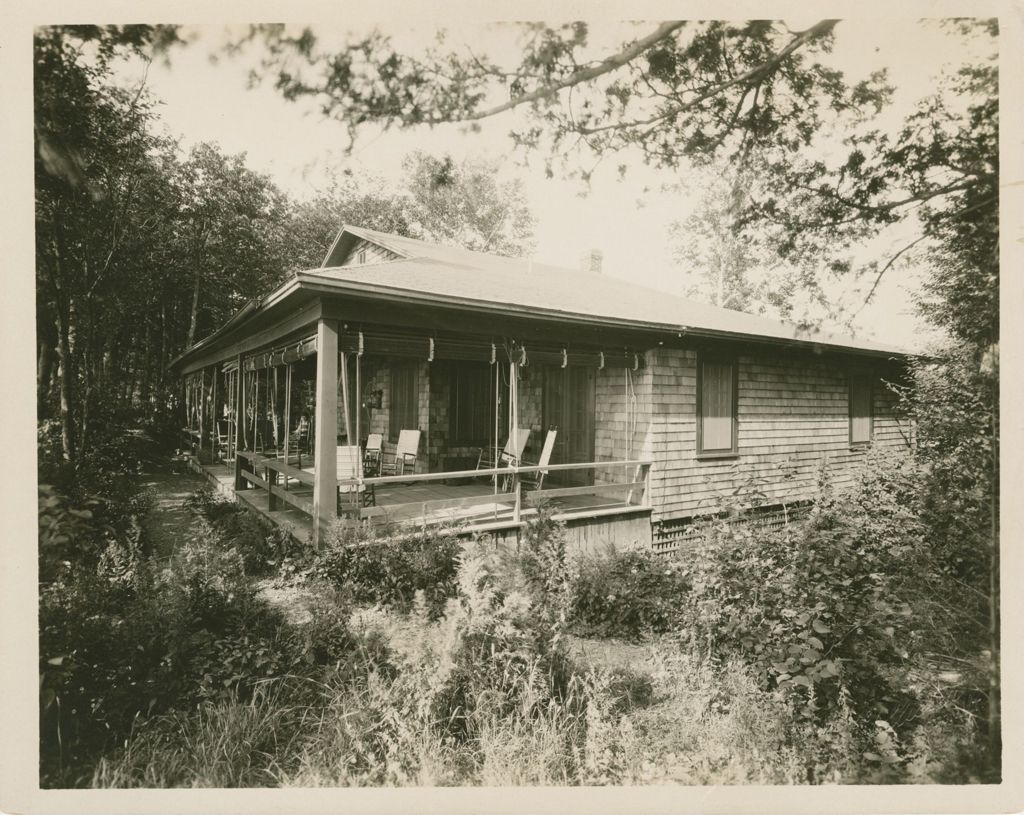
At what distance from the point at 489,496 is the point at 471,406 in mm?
3587

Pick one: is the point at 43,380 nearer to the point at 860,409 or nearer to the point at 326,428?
the point at 326,428

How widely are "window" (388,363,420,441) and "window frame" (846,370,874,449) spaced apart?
899cm

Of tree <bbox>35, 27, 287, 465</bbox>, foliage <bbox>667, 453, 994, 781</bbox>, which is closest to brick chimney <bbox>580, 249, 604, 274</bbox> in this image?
tree <bbox>35, 27, 287, 465</bbox>

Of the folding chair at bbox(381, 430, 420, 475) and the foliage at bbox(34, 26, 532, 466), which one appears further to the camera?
the folding chair at bbox(381, 430, 420, 475)

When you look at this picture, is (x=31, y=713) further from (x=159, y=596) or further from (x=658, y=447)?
(x=658, y=447)

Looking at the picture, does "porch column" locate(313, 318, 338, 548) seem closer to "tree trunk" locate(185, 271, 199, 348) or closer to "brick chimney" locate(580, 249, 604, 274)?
"brick chimney" locate(580, 249, 604, 274)

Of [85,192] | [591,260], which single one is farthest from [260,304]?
[591,260]

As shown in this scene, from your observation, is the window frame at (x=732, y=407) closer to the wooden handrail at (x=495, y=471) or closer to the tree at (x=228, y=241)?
the wooden handrail at (x=495, y=471)

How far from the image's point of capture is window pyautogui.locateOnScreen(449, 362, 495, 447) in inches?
416

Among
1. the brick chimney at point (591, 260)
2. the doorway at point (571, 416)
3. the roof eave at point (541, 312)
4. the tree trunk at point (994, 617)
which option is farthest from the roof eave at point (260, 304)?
the brick chimney at point (591, 260)

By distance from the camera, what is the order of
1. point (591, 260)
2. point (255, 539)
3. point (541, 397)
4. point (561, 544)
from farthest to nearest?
point (591, 260) → point (541, 397) → point (255, 539) → point (561, 544)

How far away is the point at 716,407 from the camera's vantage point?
8539mm

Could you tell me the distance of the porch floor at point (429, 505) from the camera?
6.17 metres

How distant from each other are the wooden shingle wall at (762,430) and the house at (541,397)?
0.04 metres
